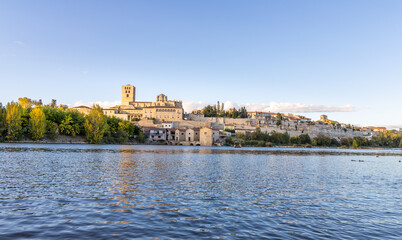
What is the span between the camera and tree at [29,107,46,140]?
68.6m

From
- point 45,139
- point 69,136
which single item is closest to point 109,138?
point 69,136

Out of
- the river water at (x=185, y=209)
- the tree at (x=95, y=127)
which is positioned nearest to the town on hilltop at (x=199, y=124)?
the tree at (x=95, y=127)

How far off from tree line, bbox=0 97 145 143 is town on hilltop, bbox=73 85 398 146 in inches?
621

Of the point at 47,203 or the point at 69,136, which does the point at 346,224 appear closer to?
the point at 47,203

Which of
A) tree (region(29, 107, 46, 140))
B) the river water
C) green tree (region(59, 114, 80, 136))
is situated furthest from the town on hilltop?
the river water

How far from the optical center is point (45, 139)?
74438mm

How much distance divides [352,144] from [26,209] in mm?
155658

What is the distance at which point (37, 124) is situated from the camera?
6881 centimetres

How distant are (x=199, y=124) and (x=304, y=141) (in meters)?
49.0

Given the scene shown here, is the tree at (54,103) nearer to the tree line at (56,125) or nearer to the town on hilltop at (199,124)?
the town on hilltop at (199,124)

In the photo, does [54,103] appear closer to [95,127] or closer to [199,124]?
[199,124]

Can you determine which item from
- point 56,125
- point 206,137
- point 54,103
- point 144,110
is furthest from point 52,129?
point 54,103

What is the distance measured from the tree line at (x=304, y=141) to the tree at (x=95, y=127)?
48530mm

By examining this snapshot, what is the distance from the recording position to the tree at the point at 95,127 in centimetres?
8012
